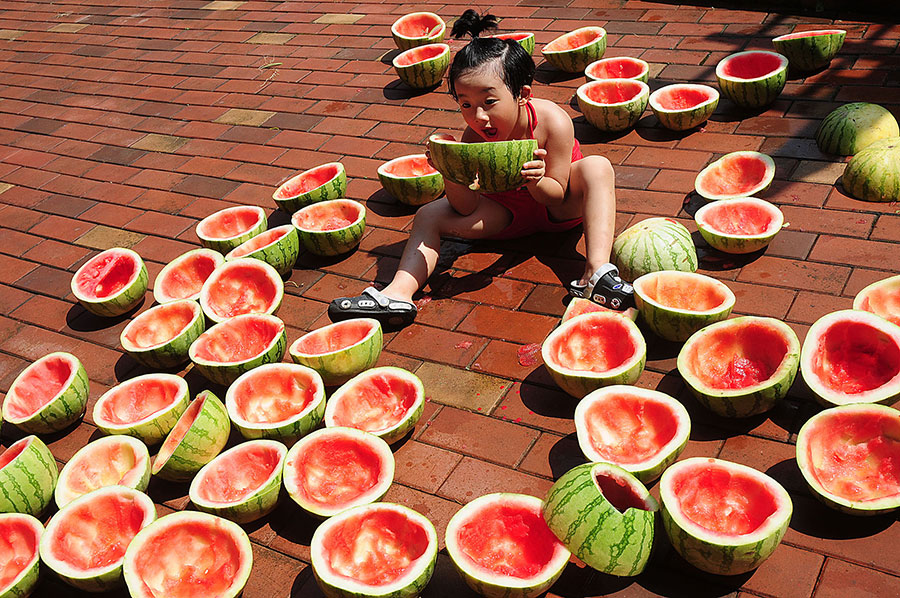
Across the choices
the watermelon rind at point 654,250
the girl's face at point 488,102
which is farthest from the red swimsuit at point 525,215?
the watermelon rind at point 654,250

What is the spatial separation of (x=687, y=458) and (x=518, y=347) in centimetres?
103

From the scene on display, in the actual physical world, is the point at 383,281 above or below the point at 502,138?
below

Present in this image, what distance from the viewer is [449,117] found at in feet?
18.9

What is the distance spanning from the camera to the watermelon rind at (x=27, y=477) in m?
3.14

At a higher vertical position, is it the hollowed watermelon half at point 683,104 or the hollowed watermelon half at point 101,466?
the hollowed watermelon half at point 683,104

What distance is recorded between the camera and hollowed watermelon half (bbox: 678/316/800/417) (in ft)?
9.73

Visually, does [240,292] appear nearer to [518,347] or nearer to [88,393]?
[88,393]

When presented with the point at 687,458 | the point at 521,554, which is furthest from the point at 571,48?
the point at 521,554

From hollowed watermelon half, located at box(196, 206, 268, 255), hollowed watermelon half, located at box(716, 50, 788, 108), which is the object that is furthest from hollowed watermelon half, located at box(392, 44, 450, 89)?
hollowed watermelon half, located at box(716, 50, 788, 108)

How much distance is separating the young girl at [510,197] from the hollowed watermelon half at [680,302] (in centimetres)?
13

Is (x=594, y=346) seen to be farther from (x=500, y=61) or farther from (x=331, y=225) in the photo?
(x=331, y=225)

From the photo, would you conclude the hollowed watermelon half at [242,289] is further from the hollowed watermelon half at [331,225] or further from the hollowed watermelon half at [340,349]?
the hollowed watermelon half at [340,349]

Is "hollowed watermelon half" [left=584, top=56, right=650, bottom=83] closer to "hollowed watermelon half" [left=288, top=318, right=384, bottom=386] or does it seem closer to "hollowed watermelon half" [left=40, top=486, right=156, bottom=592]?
"hollowed watermelon half" [left=288, top=318, right=384, bottom=386]

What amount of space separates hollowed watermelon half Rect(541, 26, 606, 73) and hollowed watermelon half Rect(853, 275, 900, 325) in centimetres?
315
